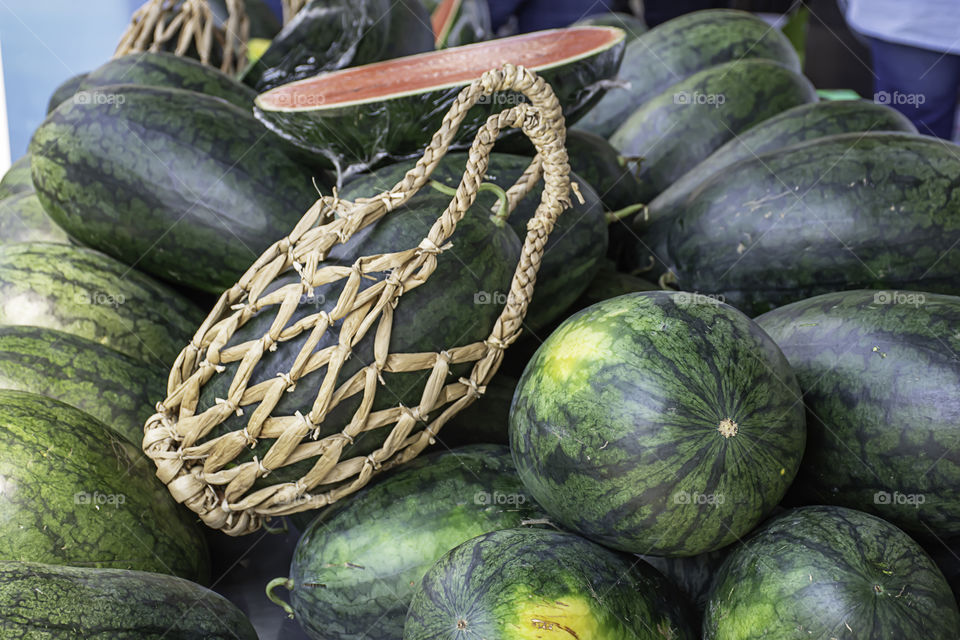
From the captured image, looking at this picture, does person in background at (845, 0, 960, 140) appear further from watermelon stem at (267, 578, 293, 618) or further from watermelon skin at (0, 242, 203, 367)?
watermelon stem at (267, 578, 293, 618)

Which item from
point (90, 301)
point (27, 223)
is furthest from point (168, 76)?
point (90, 301)

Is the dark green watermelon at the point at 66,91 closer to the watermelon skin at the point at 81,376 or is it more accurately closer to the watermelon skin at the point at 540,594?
the watermelon skin at the point at 81,376

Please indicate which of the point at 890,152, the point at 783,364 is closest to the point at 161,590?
the point at 783,364

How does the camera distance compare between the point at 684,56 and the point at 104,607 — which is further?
the point at 684,56

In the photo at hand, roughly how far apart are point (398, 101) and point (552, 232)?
490 millimetres

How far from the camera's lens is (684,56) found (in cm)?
286

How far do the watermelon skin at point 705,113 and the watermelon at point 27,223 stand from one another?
176 centimetres

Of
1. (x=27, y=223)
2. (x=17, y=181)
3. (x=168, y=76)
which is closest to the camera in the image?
(x=27, y=223)

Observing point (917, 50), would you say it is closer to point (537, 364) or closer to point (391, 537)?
point (537, 364)

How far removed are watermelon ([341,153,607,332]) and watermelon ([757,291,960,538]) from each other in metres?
0.55

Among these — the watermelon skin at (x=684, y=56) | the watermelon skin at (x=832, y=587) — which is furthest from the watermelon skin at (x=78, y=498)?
the watermelon skin at (x=684, y=56)

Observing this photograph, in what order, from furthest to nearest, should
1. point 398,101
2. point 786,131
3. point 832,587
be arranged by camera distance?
point 786,131 < point 398,101 < point 832,587

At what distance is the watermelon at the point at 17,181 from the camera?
8.94 feet

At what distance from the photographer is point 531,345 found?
1.89 metres
